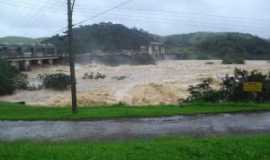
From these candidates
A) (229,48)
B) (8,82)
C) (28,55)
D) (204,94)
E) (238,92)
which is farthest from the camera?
(229,48)

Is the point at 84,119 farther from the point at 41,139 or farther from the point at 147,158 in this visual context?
the point at 147,158

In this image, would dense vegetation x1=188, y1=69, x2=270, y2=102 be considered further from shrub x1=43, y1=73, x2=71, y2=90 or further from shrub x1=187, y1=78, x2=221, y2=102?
shrub x1=43, y1=73, x2=71, y2=90

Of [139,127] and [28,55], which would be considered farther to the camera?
[28,55]

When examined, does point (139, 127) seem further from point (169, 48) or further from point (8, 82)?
point (169, 48)

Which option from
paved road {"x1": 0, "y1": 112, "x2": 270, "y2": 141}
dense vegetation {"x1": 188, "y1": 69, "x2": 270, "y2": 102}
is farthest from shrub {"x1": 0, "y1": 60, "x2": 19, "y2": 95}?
paved road {"x1": 0, "y1": 112, "x2": 270, "y2": 141}

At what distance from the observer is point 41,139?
11.3 metres

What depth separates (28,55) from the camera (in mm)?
64938

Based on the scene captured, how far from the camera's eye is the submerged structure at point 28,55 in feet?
191

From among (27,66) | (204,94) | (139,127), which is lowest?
(139,127)

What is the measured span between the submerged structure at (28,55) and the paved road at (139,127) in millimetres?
39744

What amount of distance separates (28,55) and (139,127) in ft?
182

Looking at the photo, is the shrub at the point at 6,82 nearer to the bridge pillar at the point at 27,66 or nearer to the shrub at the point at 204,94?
the shrub at the point at 204,94

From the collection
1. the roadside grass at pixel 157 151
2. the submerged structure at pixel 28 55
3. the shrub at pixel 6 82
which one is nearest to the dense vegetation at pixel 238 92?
the roadside grass at pixel 157 151

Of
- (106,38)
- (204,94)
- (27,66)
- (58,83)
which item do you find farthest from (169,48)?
(204,94)
